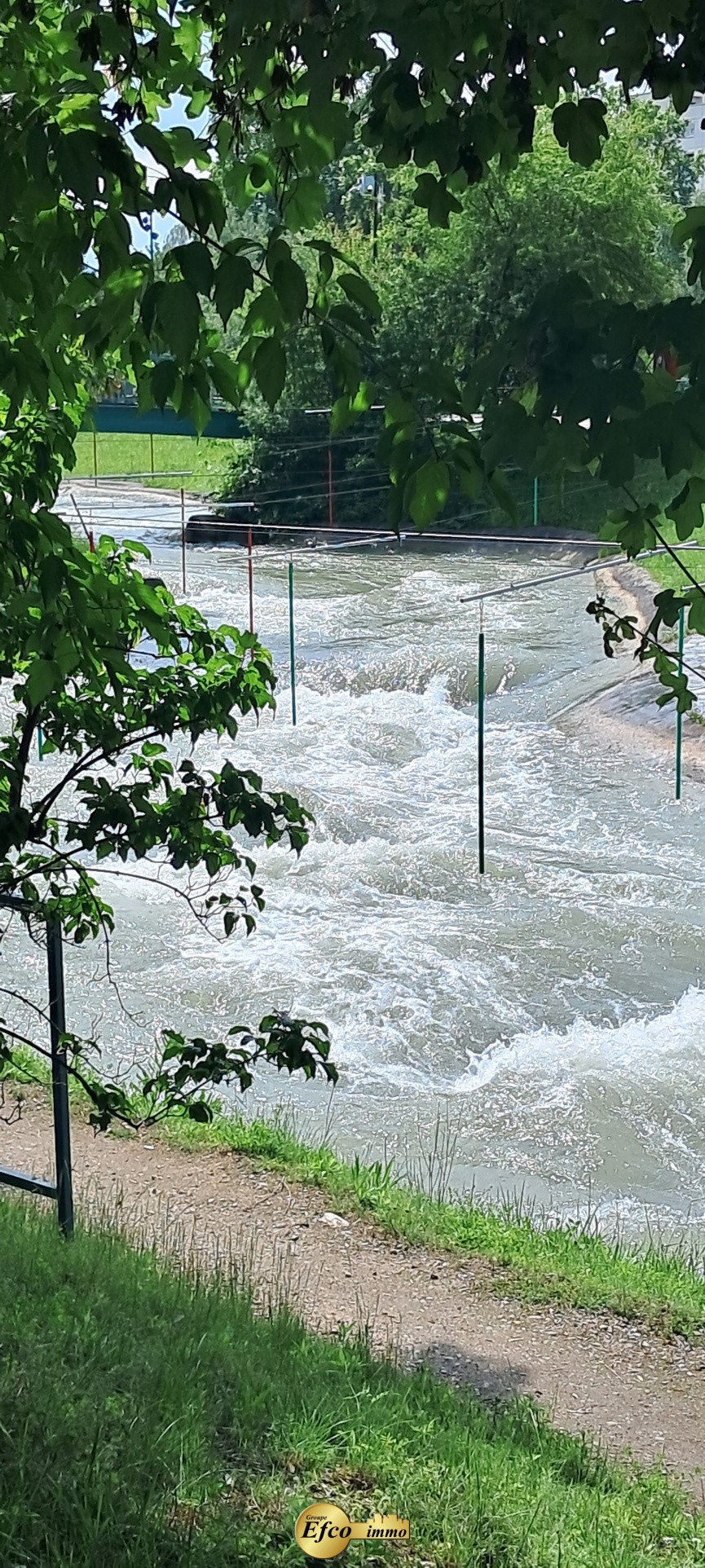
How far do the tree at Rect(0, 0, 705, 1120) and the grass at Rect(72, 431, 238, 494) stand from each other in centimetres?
3175

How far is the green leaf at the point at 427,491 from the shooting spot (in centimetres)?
198

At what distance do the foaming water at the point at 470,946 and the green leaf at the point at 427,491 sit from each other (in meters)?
6.02

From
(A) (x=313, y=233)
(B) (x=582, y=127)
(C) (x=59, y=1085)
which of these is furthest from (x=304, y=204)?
(C) (x=59, y=1085)

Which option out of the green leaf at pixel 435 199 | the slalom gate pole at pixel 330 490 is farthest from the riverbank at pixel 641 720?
the green leaf at pixel 435 199

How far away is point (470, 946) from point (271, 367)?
963 centimetres

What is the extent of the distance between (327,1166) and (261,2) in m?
5.88

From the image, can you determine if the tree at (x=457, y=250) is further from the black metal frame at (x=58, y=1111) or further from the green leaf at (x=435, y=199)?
the green leaf at (x=435, y=199)

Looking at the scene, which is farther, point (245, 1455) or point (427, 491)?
point (245, 1455)

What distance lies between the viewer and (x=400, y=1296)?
5852 mm

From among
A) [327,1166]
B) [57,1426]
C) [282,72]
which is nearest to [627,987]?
[327,1166]

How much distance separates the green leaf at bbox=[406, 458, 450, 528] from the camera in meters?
1.98

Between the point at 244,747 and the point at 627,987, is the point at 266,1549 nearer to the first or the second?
the point at 627,987

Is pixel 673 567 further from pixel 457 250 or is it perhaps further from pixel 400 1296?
pixel 400 1296

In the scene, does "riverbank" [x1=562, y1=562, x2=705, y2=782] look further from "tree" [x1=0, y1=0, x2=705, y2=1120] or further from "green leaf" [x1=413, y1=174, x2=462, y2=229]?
"green leaf" [x1=413, y1=174, x2=462, y2=229]
